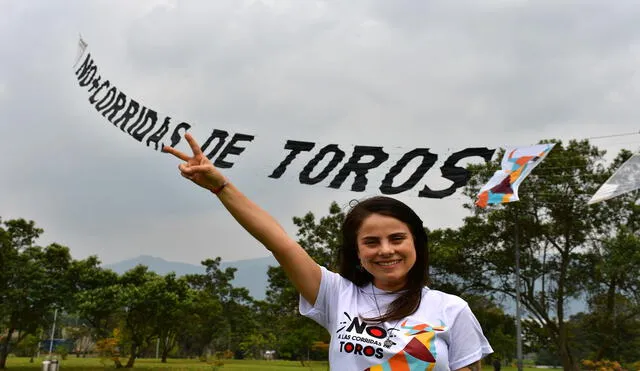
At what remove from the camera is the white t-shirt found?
150cm

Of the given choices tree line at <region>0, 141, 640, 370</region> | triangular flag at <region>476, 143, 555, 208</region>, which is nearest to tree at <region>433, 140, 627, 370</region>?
tree line at <region>0, 141, 640, 370</region>

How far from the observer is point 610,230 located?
75.3ft

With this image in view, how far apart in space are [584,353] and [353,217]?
49.9 meters

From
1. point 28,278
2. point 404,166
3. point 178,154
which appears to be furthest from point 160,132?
point 28,278

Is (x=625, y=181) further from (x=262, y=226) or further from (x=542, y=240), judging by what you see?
(x=542, y=240)

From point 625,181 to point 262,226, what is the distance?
9155 mm

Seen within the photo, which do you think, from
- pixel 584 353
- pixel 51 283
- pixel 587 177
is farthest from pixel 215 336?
pixel 587 177

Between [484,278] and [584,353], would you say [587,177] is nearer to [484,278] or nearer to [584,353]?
[484,278]

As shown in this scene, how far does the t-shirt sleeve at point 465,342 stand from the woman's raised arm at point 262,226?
447 millimetres

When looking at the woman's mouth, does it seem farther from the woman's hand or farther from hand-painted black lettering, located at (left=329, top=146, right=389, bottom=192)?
hand-painted black lettering, located at (left=329, top=146, right=389, bottom=192)

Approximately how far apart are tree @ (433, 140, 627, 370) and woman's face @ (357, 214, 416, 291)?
67.3 ft

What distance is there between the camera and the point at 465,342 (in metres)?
1.58

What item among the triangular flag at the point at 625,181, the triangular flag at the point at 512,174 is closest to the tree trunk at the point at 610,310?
the triangular flag at the point at 512,174

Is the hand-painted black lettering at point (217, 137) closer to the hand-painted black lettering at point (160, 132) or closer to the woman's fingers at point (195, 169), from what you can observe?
the hand-painted black lettering at point (160, 132)
